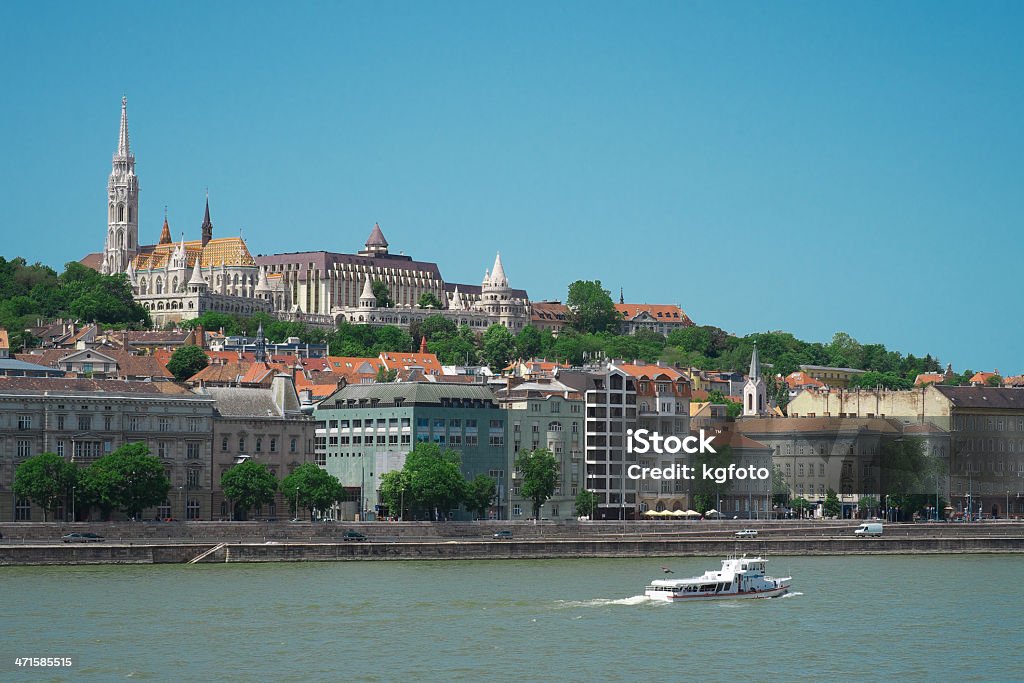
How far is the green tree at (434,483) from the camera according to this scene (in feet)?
306

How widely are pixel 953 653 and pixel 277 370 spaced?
75168 millimetres

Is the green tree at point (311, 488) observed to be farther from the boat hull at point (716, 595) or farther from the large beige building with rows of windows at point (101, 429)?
the boat hull at point (716, 595)

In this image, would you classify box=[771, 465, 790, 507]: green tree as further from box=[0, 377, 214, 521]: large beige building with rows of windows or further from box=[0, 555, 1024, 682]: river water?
box=[0, 555, 1024, 682]: river water

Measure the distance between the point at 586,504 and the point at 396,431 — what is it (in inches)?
410

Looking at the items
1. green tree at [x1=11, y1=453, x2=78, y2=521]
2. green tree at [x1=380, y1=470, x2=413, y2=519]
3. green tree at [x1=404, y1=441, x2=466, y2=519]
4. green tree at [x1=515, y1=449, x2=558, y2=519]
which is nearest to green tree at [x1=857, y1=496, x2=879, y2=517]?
green tree at [x1=515, y1=449, x2=558, y2=519]

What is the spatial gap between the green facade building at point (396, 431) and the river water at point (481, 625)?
20.7 metres

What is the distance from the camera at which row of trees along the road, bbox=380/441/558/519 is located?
9338cm

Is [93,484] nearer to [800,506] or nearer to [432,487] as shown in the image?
[432,487]

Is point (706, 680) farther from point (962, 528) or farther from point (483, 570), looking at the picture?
point (962, 528)

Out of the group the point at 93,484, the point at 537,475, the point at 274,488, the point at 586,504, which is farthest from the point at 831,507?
the point at 93,484

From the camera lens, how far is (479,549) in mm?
83312

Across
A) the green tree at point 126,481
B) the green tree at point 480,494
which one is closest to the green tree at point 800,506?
the green tree at point 480,494

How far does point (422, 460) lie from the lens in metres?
95.1

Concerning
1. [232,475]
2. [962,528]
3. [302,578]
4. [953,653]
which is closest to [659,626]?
[953,653]
